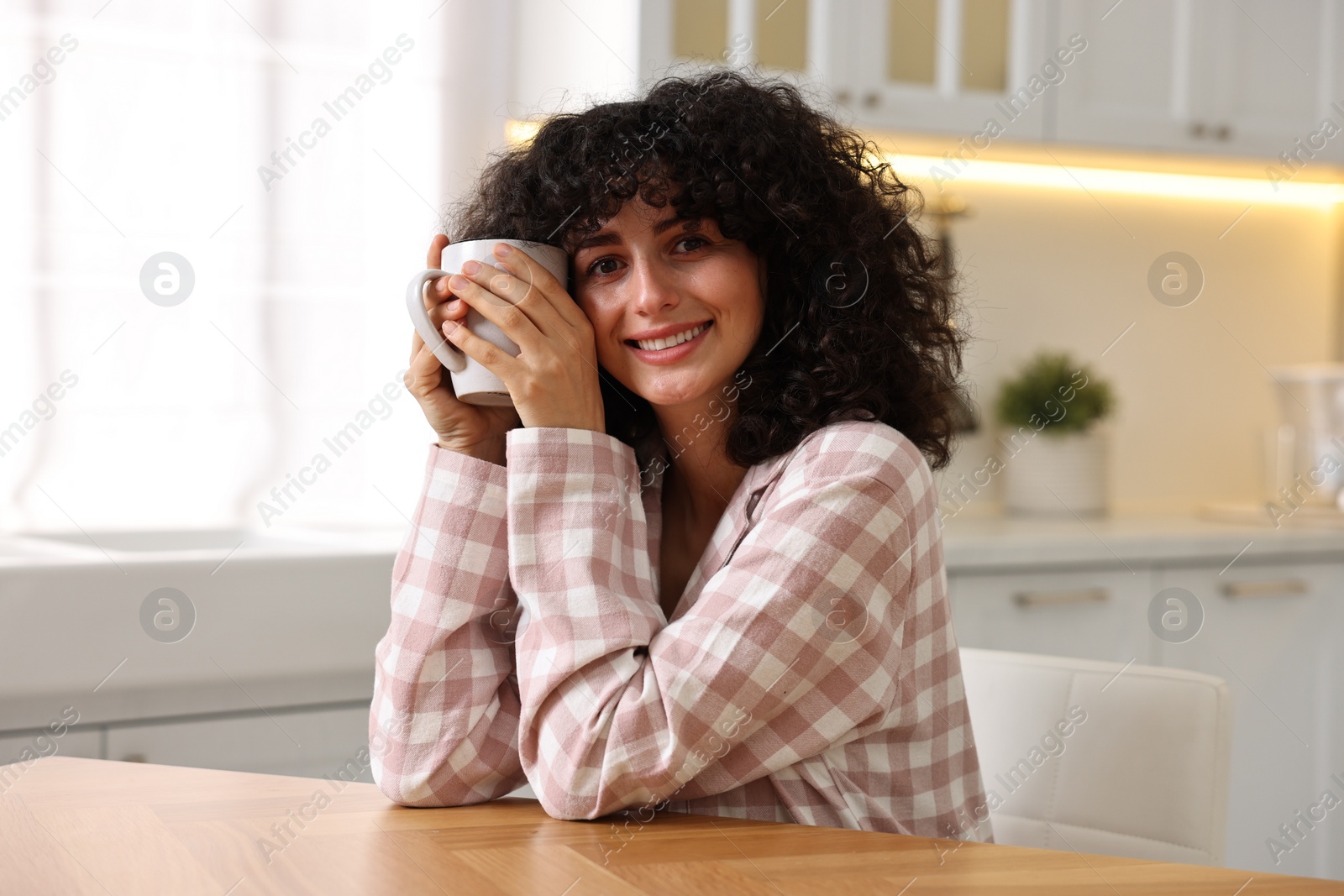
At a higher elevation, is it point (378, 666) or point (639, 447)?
point (639, 447)

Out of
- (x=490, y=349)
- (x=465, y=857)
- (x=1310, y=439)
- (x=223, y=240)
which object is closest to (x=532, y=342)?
(x=490, y=349)

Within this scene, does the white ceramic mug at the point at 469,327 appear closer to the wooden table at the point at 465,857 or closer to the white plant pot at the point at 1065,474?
the wooden table at the point at 465,857

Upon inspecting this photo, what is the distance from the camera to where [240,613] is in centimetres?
158

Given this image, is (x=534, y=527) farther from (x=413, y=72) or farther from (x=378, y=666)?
(x=413, y=72)

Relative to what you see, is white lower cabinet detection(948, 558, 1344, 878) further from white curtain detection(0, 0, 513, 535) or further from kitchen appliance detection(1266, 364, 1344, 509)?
white curtain detection(0, 0, 513, 535)

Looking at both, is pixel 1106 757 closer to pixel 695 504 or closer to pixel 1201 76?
pixel 695 504

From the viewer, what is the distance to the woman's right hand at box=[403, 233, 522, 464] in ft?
3.32

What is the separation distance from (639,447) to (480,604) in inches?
12.3

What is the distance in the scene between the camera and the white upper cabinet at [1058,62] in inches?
83.7

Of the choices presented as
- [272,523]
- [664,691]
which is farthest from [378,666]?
[272,523]

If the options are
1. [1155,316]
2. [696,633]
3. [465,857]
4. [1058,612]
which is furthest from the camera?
[1155,316]

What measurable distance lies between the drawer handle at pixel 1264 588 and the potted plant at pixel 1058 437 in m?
0.37

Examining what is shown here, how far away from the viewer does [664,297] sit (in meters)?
0.99

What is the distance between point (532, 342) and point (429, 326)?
0.09 metres
